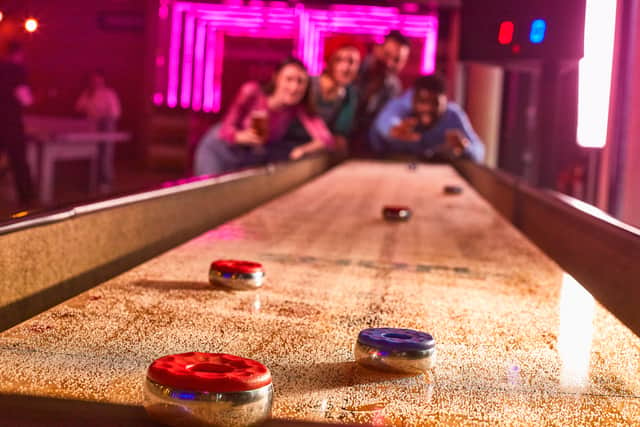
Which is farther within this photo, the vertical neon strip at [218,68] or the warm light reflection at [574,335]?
the vertical neon strip at [218,68]

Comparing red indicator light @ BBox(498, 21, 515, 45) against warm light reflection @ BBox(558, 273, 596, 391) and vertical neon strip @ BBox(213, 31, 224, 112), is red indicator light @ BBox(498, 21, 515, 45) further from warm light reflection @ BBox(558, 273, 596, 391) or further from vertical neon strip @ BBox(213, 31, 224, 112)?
vertical neon strip @ BBox(213, 31, 224, 112)

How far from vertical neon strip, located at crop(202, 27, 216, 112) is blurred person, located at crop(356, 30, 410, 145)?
1.55 metres

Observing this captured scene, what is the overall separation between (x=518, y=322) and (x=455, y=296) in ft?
0.68

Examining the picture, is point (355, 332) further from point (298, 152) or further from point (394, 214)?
point (298, 152)

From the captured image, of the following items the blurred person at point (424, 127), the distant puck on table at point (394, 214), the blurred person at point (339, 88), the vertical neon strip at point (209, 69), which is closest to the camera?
the distant puck on table at point (394, 214)

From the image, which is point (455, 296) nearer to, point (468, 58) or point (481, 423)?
point (481, 423)

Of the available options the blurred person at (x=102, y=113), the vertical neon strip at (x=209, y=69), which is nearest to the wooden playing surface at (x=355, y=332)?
the vertical neon strip at (x=209, y=69)

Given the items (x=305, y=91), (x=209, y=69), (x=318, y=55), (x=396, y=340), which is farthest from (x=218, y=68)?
(x=396, y=340)

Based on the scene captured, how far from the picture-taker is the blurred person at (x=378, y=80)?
850 cm

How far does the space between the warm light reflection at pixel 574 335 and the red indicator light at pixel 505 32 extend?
8.22 feet

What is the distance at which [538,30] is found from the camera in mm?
3883

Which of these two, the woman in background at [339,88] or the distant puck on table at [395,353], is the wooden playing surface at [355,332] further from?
the woman in background at [339,88]

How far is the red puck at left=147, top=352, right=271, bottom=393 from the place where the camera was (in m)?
0.82

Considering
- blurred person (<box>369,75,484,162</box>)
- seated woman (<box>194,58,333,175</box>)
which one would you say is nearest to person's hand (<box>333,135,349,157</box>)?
seated woman (<box>194,58,333,175</box>)
